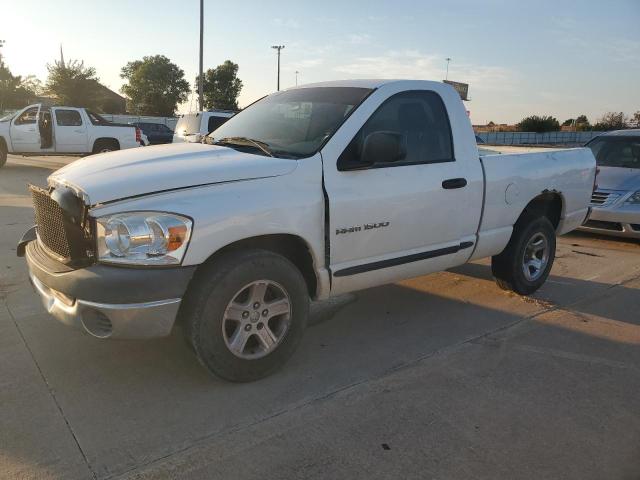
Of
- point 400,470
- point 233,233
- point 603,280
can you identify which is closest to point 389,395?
point 400,470

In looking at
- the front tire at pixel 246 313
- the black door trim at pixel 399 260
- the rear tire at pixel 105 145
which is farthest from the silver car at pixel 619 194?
the rear tire at pixel 105 145

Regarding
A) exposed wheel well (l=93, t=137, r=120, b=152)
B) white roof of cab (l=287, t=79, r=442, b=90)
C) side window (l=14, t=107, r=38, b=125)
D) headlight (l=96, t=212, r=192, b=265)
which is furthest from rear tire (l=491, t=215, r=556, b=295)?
side window (l=14, t=107, r=38, b=125)

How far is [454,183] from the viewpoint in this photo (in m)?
4.32

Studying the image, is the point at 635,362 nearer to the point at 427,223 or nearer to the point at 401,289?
the point at 427,223

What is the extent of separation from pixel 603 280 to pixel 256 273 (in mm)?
4568

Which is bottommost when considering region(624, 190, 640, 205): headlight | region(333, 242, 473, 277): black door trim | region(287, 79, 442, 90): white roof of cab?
region(333, 242, 473, 277): black door trim

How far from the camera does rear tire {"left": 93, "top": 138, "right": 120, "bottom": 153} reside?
17.8 meters

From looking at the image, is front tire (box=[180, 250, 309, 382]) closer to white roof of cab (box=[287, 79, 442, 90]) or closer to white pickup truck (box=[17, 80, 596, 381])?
white pickup truck (box=[17, 80, 596, 381])

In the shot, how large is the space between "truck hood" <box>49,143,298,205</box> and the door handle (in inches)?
53.2

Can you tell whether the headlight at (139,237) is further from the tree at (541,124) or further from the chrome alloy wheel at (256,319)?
the tree at (541,124)

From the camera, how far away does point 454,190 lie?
4.34m

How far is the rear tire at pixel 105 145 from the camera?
17.8 m

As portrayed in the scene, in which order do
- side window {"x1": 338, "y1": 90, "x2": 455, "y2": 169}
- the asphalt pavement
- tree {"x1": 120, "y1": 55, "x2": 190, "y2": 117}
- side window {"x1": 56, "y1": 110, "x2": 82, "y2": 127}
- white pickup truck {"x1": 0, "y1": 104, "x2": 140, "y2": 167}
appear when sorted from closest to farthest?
the asphalt pavement, side window {"x1": 338, "y1": 90, "x2": 455, "y2": 169}, white pickup truck {"x1": 0, "y1": 104, "x2": 140, "y2": 167}, side window {"x1": 56, "y1": 110, "x2": 82, "y2": 127}, tree {"x1": 120, "y1": 55, "x2": 190, "y2": 117}

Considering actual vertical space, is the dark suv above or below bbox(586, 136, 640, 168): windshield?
below
